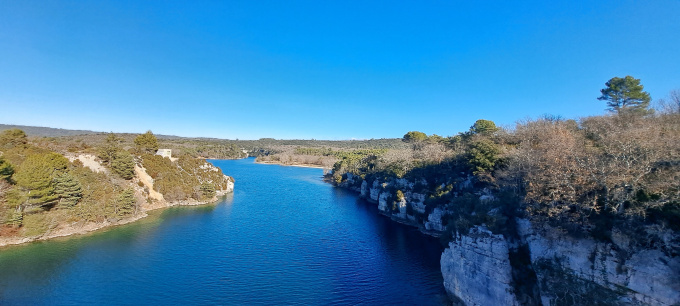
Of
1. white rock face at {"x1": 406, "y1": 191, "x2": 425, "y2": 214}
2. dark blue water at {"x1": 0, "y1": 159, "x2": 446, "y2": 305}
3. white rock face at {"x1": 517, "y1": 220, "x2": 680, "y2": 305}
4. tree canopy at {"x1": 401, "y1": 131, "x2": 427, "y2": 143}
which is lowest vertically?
dark blue water at {"x1": 0, "y1": 159, "x2": 446, "y2": 305}

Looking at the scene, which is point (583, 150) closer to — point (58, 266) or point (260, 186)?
point (58, 266)

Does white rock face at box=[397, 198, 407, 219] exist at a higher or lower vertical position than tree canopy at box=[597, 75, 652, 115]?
lower

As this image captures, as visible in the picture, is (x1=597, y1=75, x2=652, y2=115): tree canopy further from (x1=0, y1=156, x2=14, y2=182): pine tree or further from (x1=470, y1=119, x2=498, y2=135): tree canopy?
(x1=0, y1=156, x2=14, y2=182): pine tree

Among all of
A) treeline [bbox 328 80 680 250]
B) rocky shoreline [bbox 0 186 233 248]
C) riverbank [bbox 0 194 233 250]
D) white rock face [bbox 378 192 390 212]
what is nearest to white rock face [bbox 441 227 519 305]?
treeline [bbox 328 80 680 250]

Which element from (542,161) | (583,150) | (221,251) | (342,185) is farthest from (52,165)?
(342,185)

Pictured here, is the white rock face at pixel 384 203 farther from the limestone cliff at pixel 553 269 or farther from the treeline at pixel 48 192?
the treeline at pixel 48 192

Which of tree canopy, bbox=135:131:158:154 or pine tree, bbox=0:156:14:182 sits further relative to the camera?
tree canopy, bbox=135:131:158:154

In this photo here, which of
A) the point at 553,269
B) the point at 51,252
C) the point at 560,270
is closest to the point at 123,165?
the point at 51,252

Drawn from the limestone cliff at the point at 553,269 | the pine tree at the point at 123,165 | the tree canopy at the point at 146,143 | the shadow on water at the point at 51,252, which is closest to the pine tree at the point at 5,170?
the shadow on water at the point at 51,252
